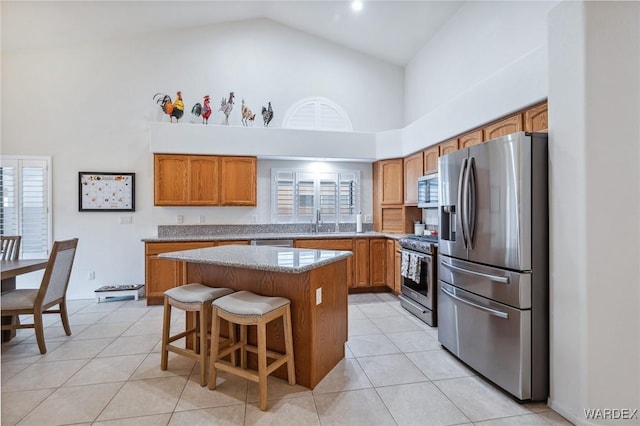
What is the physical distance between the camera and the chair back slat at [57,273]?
2.80 metres

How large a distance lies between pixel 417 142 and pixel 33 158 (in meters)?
5.59

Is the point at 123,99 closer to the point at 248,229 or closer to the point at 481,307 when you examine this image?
the point at 248,229

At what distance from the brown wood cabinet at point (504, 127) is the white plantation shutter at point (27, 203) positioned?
19.3 feet

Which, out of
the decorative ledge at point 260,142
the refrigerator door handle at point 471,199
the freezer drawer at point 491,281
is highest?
the decorative ledge at point 260,142

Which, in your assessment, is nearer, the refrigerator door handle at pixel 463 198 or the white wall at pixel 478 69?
the refrigerator door handle at pixel 463 198

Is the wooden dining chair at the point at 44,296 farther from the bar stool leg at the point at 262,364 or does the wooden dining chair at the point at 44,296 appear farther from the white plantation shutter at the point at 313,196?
the white plantation shutter at the point at 313,196

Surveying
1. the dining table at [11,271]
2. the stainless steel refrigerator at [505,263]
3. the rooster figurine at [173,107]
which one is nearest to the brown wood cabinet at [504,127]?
the stainless steel refrigerator at [505,263]

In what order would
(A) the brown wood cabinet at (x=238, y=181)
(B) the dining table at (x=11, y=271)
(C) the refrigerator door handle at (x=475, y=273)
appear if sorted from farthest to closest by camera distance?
(A) the brown wood cabinet at (x=238, y=181) → (B) the dining table at (x=11, y=271) → (C) the refrigerator door handle at (x=475, y=273)

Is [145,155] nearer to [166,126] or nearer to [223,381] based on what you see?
[166,126]

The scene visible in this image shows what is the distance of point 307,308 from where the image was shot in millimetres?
2246

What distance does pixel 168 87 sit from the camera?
4840mm

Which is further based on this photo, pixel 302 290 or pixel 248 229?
pixel 248 229

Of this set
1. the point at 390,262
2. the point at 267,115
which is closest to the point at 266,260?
the point at 390,262

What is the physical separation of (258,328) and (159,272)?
288 centimetres
